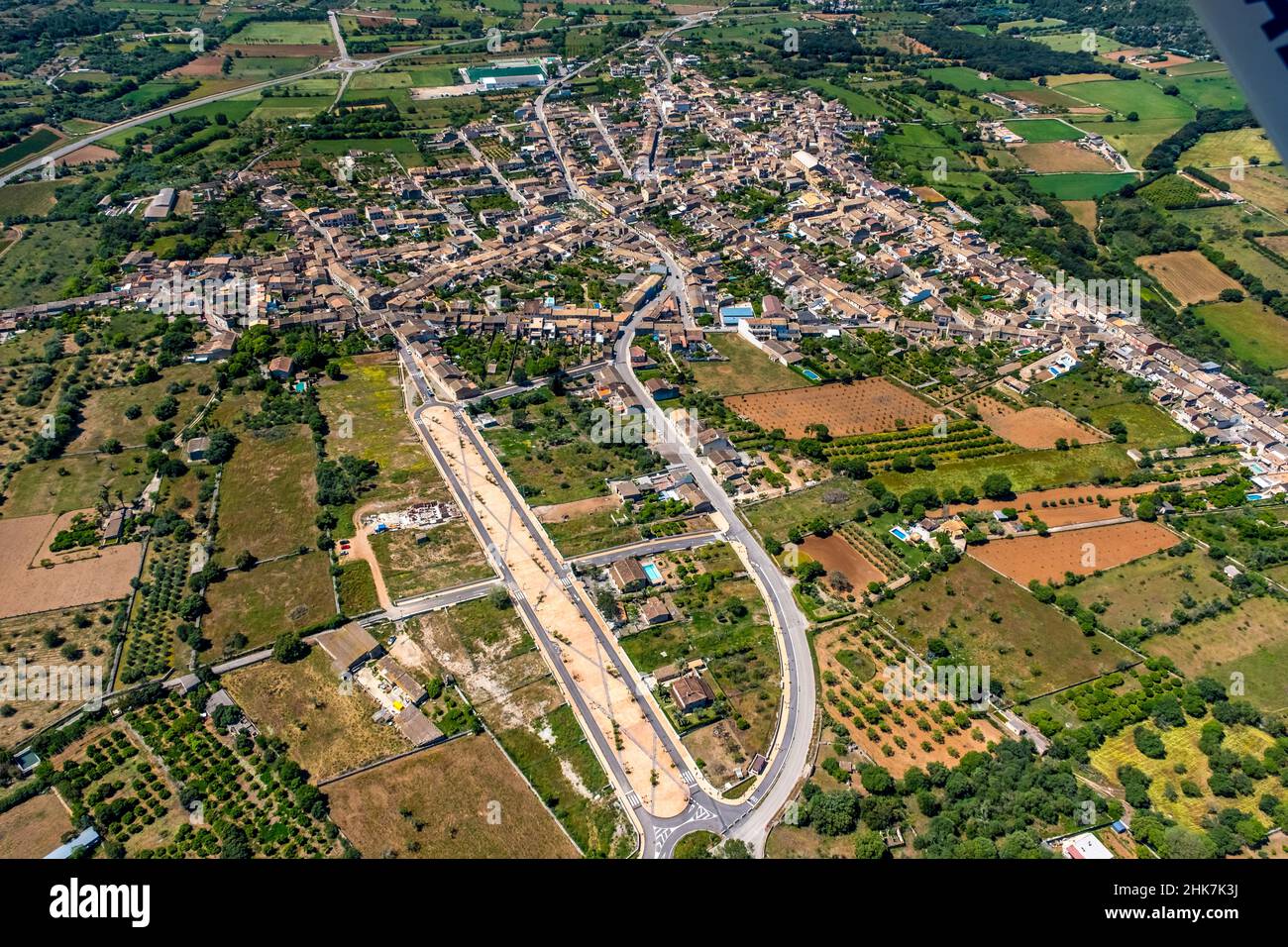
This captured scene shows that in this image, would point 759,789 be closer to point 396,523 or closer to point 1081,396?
point 396,523

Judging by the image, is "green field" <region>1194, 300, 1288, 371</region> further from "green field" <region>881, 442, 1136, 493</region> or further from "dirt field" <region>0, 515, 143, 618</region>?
"dirt field" <region>0, 515, 143, 618</region>

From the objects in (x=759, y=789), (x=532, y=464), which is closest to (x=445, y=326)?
(x=532, y=464)

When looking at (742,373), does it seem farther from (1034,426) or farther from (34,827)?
(34,827)

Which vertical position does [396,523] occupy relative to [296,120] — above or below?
below

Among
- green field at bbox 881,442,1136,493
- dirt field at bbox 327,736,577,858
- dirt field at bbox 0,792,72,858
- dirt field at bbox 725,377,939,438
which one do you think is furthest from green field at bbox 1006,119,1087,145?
Answer: dirt field at bbox 0,792,72,858

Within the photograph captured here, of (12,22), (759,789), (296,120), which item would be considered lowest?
(759,789)

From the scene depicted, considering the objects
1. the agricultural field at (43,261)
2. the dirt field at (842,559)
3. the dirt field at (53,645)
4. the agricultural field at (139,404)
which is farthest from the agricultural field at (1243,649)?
the agricultural field at (43,261)

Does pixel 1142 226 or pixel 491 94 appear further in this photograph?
pixel 491 94
